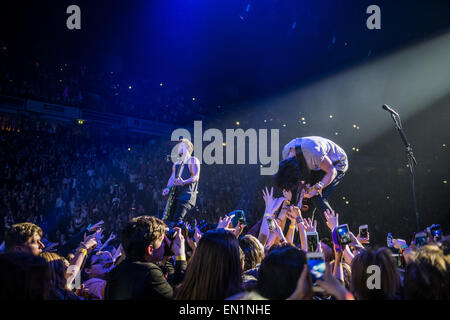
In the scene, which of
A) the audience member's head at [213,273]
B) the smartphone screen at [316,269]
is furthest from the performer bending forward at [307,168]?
the smartphone screen at [316,269]

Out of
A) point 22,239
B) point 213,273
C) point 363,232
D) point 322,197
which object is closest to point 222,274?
point 213,273

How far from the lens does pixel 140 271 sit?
6.13ft

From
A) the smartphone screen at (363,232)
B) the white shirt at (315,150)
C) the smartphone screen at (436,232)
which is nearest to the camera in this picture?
the smartphone screen at (436,232)

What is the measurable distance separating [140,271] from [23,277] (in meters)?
0.70

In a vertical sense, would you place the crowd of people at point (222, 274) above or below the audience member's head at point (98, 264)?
above

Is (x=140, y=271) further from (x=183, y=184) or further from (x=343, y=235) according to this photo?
(x=183, y=184)

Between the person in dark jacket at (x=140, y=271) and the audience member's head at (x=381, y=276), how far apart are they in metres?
1.09

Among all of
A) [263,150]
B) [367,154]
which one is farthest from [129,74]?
[367,154]

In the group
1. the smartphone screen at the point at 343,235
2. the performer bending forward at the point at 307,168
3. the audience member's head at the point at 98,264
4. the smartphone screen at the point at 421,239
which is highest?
the performer bending forward at the point at 307,168

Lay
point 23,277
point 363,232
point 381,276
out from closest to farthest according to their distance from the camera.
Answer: point 23,277
point 381,276
point 363,232

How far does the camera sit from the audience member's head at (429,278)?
4.64ft

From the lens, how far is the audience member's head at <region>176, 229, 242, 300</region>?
1547 millimetres

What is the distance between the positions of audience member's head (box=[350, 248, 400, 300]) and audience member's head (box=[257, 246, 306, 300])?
1.38ft

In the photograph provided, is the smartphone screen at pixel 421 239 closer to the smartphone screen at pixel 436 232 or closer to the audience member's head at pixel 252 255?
the smartphone screen at pixel 436 232
